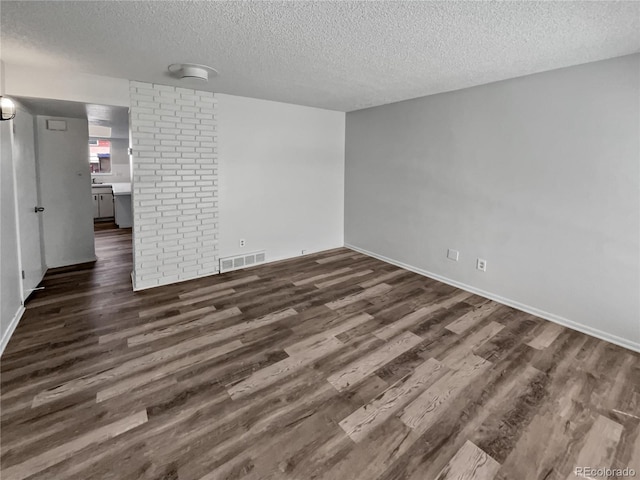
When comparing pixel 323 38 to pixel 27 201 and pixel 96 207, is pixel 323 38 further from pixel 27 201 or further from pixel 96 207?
pixel 96 207

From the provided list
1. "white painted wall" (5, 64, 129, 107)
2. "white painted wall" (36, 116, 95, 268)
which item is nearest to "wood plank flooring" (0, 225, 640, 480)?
"white painted wall" (36, 116, 95, 268)

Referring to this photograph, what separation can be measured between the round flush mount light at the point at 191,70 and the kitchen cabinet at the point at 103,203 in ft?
19.6

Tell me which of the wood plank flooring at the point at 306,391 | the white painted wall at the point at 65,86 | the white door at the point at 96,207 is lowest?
the wood plank flooring at the point at 306,391

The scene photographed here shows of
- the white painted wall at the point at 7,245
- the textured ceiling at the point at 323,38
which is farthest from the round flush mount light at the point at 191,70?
the white painted wall at the point at 7,245

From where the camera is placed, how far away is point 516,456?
1.70m

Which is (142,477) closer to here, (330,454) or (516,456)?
(330,454)

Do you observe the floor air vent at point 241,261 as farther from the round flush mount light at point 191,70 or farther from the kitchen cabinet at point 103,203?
the kitchen cabinet at point 103,203

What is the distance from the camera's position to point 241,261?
466 centimetres

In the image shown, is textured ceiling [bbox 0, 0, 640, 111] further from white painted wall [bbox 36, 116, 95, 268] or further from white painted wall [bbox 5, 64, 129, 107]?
white painted wall [bbox 36, 116, 95, 268]

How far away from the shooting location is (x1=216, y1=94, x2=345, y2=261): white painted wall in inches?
174

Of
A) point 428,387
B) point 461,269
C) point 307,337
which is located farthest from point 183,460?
point 461,269

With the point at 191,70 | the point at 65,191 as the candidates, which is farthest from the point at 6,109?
the point at 65,191

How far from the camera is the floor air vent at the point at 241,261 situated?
14.8 feet

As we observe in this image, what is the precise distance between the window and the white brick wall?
19.5 ft
